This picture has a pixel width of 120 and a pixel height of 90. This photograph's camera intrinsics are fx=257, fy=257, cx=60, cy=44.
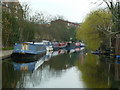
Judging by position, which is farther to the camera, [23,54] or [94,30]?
[94,30]

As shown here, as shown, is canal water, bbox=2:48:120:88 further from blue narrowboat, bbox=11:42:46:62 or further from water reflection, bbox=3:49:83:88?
blue narrowboat, bbox=11:42:46:62

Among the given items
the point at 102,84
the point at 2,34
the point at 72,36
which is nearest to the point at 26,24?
the point at 2,34

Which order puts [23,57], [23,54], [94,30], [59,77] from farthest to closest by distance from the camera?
[94,30] → [23,57] → [23,54] → [59,77]

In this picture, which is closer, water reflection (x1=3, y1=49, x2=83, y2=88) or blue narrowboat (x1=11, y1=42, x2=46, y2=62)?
water reflection (x1=3, y1=49, x2=83, y2=88)

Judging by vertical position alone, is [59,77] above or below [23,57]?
below

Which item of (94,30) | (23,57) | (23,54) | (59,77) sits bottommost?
(59,77)

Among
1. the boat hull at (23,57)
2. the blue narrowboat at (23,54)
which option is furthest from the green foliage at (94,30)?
the boat hull at (23,57)

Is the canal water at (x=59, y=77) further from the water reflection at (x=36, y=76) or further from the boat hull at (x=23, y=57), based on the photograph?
the boat hull at (x=23, y=57)

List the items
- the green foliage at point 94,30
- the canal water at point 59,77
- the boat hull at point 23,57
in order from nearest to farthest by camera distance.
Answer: the canal water at point 59,77
the boat hull at point 23,57
the green foliage at point 94,30

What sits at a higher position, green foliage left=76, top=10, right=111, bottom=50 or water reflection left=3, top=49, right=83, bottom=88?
green foliage left=76, top=10, right=111, bottom=50

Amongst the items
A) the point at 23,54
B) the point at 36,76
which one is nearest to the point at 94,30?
the point at 23,54

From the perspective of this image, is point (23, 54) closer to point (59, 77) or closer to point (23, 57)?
point (23, 57)

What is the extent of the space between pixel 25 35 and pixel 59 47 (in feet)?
70.1

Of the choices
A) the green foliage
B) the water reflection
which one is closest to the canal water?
the water reflection
